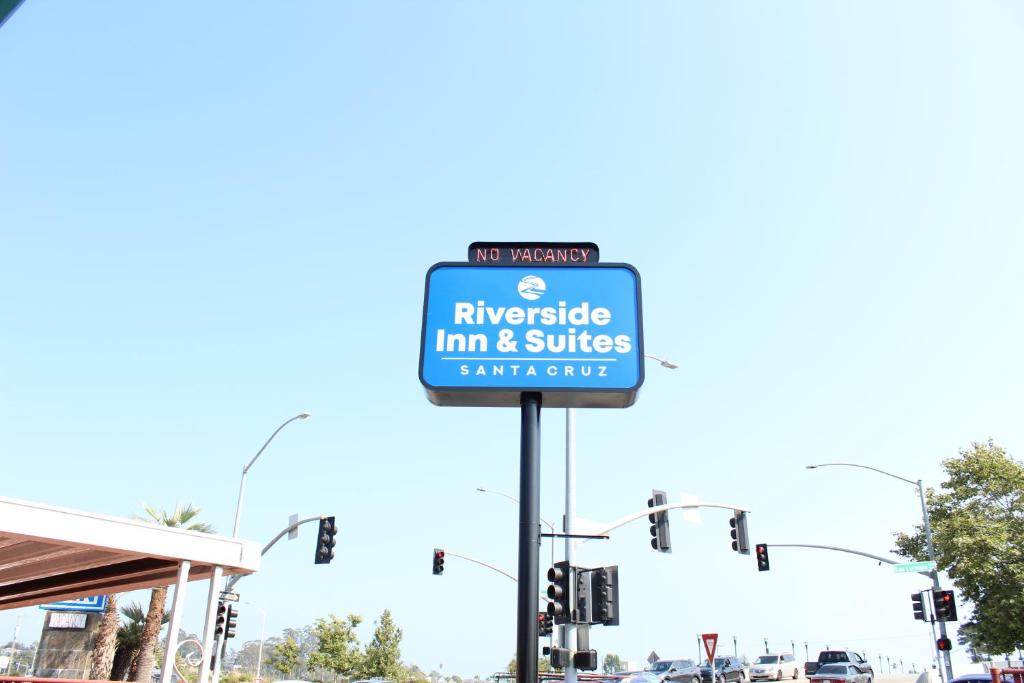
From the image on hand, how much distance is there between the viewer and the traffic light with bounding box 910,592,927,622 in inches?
1190

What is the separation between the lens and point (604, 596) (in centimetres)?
1314

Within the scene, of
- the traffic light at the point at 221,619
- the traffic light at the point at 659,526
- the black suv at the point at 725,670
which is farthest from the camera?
the black suv at the point at 725,670

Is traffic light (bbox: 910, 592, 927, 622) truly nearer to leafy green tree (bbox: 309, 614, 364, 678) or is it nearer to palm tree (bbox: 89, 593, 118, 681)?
palm tree (bbox: 89, 593, 118, 681)

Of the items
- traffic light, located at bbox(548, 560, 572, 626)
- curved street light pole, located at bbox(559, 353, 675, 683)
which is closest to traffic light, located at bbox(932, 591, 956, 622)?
curved street light pole, located at bbox(559, 353, 675, 683)

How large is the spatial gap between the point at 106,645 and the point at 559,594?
2806 cm

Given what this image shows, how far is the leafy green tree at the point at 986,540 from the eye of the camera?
39.4m

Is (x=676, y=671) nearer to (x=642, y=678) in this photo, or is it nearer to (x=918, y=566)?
(x=642, y=678)

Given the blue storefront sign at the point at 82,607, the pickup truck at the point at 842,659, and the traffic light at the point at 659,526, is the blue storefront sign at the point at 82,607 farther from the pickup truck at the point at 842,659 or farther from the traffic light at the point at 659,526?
the pickup truck at the point at 842,659

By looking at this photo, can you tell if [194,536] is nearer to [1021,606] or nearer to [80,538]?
[80,538]

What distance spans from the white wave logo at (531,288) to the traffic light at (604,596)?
573cm

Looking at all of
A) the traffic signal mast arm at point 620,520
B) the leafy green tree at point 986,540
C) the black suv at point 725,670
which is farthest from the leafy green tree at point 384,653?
the traffic signal mast arm at point 620,520

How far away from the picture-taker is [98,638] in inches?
1268

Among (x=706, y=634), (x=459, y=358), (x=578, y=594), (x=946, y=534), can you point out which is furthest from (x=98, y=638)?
(x=946, y=534)

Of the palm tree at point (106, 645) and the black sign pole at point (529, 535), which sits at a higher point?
the black sign pole at point (529, 535)
